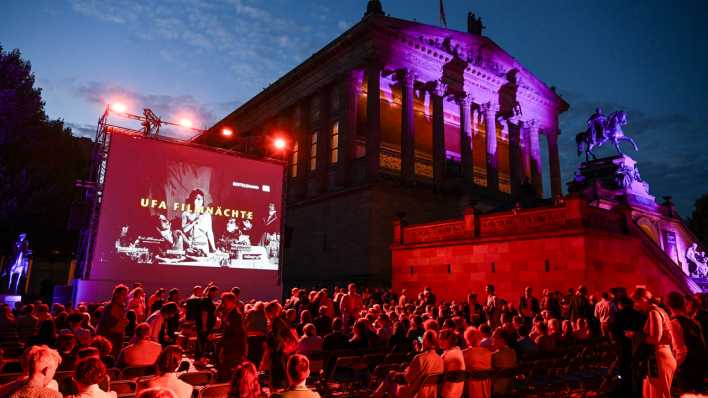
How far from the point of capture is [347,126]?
105 ft

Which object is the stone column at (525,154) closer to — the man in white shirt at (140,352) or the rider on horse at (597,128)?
the rider on horse at (597,128)

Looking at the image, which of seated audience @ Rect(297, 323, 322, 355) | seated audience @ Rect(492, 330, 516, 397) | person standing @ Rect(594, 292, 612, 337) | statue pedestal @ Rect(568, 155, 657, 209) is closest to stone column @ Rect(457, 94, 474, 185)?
statue pedestal @ Rect(568, 155, 657, 209)

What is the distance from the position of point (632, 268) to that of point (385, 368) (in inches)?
627

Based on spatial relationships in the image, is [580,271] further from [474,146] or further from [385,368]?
[474,146]

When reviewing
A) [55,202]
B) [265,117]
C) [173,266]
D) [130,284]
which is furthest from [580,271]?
[55,202]

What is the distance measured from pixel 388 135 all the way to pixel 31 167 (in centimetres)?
2456

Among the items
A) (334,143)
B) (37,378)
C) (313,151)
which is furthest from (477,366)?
(313,151)

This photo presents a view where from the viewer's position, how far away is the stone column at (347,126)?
31.6m

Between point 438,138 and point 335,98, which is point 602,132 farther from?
point 335,98

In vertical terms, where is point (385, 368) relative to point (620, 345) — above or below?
Result: below

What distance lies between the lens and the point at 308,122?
1500 inches

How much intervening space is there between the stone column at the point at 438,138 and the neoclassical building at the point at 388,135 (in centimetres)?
7

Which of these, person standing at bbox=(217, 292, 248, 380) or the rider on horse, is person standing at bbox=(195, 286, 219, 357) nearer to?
person standing at bbox=(217, 292, 248, 380)

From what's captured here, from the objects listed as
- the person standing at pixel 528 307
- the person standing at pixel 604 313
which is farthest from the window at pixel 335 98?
the person standing at pixel 604 313
